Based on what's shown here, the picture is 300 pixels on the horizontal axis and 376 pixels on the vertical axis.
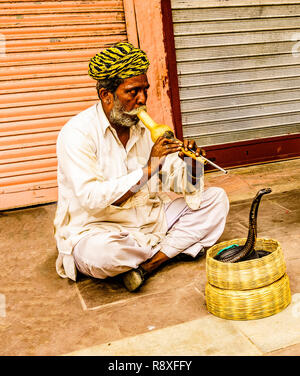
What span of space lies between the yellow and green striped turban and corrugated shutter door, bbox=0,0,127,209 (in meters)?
2.07

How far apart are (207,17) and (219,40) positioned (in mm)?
292

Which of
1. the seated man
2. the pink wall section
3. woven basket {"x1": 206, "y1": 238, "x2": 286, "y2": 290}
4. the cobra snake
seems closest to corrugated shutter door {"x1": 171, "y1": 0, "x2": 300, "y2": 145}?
the pink wall section

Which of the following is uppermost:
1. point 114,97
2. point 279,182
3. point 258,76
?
point 114,97

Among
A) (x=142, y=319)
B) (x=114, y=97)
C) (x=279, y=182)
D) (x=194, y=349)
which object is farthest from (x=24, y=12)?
(x=194, y=349)

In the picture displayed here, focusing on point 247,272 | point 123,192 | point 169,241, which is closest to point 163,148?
point 123,192

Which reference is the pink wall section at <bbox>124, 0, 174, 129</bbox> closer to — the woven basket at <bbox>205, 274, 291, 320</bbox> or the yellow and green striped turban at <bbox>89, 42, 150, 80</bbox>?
the yellow and green striped turban at <bbox>89, 42, 150, 80</bbox>

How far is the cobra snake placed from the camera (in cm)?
233

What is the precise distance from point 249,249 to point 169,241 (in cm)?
82

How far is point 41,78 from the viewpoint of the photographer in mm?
4770

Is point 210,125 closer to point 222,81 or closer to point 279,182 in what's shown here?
point 222,81

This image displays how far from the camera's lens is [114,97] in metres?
2.89

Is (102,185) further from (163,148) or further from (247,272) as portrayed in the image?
(247,272)

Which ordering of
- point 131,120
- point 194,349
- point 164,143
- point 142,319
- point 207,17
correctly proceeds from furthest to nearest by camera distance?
point 207,17, point 131,120, point 164,143, point 142,319, point 194,349

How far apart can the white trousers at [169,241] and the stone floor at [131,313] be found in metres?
0.14
